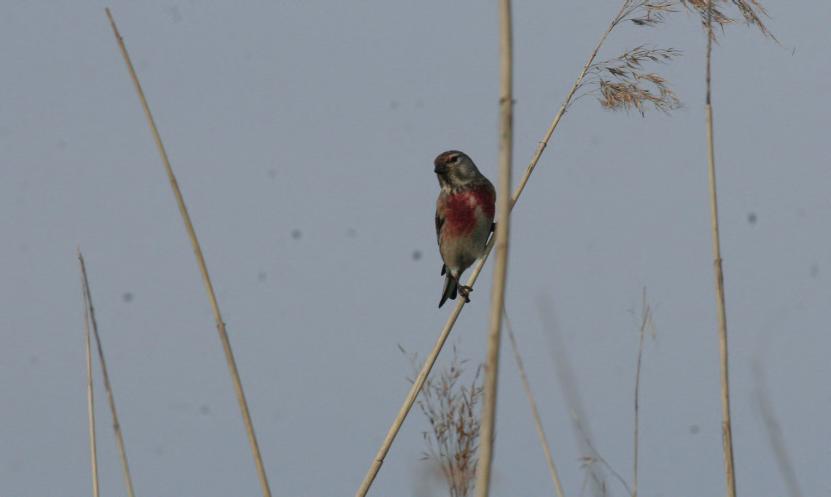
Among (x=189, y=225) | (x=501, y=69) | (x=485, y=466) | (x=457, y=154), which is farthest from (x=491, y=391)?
(x=457, y=154)

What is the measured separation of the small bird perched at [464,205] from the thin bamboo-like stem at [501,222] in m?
3.46

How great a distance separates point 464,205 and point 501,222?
3616mm

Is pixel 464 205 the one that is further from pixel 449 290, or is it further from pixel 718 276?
pixel 718 276

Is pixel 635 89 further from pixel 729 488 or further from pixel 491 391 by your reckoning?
pixel 491 391

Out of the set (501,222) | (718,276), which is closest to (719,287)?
(718,276)

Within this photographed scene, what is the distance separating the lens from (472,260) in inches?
232

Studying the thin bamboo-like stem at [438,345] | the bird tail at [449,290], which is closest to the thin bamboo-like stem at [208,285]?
the thin bamboo-like stem at [438,345]

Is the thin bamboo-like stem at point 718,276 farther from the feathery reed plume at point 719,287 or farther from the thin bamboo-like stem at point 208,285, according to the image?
the thin bamboo-like stem at point 208,285

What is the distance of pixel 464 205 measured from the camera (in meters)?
5.65

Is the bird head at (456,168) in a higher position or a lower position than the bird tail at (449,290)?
higher

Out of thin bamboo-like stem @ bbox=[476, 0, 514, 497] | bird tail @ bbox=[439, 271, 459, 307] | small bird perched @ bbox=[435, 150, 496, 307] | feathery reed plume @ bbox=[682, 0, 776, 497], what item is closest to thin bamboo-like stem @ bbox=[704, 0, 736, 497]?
feathery reed plume @ bbox=[682, 0, 776, 497]

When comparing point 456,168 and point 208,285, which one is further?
point 456,168

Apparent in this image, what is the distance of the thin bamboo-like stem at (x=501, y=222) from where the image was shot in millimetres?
1971

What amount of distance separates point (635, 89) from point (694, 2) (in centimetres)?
38
